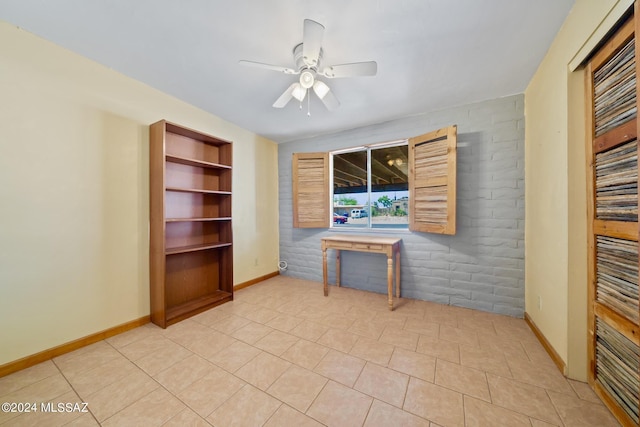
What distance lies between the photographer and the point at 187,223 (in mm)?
2629

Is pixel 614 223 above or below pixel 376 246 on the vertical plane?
above

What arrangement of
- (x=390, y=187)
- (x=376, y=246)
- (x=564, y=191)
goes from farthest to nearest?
(x=390, y=187) → (x=376, y=246) → (x=564, y=191)

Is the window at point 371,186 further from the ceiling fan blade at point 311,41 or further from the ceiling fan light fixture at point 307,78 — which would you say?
the ceiling fan blade at point 311,41

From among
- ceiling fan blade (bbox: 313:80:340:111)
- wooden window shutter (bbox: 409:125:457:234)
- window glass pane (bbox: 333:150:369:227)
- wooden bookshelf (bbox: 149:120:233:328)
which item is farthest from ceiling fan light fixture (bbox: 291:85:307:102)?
window glass pane (bbox: 333:150:369:227)

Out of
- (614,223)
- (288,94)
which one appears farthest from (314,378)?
(288,94)

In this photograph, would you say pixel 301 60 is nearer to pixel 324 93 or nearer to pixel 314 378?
pixel 324 93

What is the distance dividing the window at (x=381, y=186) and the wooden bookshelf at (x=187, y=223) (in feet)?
3.82

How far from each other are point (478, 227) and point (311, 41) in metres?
2.55

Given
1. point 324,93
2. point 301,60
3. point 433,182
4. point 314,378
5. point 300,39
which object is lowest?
point 314,378

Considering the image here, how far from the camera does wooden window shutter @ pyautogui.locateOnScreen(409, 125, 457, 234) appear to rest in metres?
2.36

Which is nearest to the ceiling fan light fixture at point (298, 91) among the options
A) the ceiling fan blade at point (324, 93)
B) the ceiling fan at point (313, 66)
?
the ceiling fan at point (313, 66)

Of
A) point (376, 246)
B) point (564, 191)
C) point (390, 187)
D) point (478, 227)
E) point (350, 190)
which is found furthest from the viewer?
point (350, 190)

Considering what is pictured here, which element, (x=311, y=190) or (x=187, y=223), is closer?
(x=187, y=223)

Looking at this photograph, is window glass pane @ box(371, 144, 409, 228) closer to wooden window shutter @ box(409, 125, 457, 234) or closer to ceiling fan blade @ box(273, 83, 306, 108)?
wooden window shutter @ box(409, 125, 457, 234)
